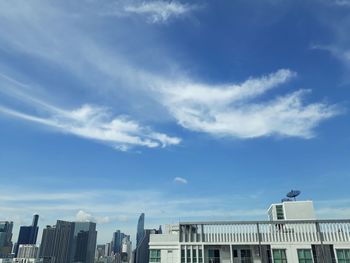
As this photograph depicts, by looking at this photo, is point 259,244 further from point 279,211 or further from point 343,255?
point 279,211

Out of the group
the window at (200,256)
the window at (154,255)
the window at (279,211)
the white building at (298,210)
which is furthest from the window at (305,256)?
the window at (279,211)

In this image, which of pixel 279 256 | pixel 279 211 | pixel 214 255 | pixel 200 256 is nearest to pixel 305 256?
pixel 279 256

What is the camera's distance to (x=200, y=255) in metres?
46.2

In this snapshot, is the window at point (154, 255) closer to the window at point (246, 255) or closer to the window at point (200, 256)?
the window at point (200, 256)

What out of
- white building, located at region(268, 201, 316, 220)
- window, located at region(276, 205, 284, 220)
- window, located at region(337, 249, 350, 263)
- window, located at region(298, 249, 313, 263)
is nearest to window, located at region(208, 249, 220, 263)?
window, located at region(298, 249, 313, 263)

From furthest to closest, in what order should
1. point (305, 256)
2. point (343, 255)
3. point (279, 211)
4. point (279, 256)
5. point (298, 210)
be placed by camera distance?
1. point (279, 211)
2. point (298, 210)
3. point (279, 256)
4. point (305, 256)
5. point (343, 255)

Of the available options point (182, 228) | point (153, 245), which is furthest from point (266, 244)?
→ point (153, 245)

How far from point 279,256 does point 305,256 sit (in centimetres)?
344

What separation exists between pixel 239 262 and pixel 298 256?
26.8 ft

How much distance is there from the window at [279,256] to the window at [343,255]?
696cm

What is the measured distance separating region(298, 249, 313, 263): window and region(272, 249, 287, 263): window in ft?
6.47

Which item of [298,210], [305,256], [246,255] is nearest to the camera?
[305,256]

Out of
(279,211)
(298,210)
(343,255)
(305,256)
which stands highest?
(279,211)

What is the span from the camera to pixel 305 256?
4306 centimetres
